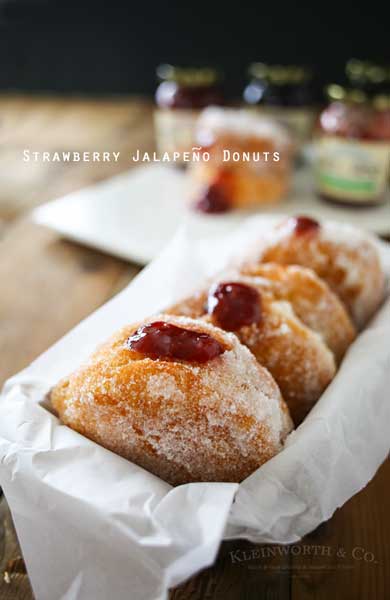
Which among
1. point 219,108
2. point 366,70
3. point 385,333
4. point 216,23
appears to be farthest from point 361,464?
point 216,23

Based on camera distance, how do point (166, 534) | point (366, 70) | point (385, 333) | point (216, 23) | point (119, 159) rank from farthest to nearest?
point (216, 23), point (119, 159), point (366, 70), point (385, 333), point (166, 534)

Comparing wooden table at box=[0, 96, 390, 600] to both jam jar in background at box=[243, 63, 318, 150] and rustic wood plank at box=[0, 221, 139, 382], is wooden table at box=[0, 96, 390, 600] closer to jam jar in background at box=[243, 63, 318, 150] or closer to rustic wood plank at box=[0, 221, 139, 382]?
rustic wood plank at box=[0, 221, 139, 382]

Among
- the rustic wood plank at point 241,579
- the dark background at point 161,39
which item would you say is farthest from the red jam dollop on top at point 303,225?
the dark background at point 161,39

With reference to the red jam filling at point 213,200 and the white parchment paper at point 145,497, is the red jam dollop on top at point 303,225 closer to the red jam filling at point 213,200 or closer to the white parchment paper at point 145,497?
the white parchment paper at point 145,497

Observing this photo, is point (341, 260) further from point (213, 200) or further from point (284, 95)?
point (284, 95)

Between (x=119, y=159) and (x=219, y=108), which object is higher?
(x=219, y=108)

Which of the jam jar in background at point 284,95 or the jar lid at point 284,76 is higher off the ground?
the jar lid at point 284,76

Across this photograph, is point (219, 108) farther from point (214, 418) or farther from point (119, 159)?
point (214, 418)
